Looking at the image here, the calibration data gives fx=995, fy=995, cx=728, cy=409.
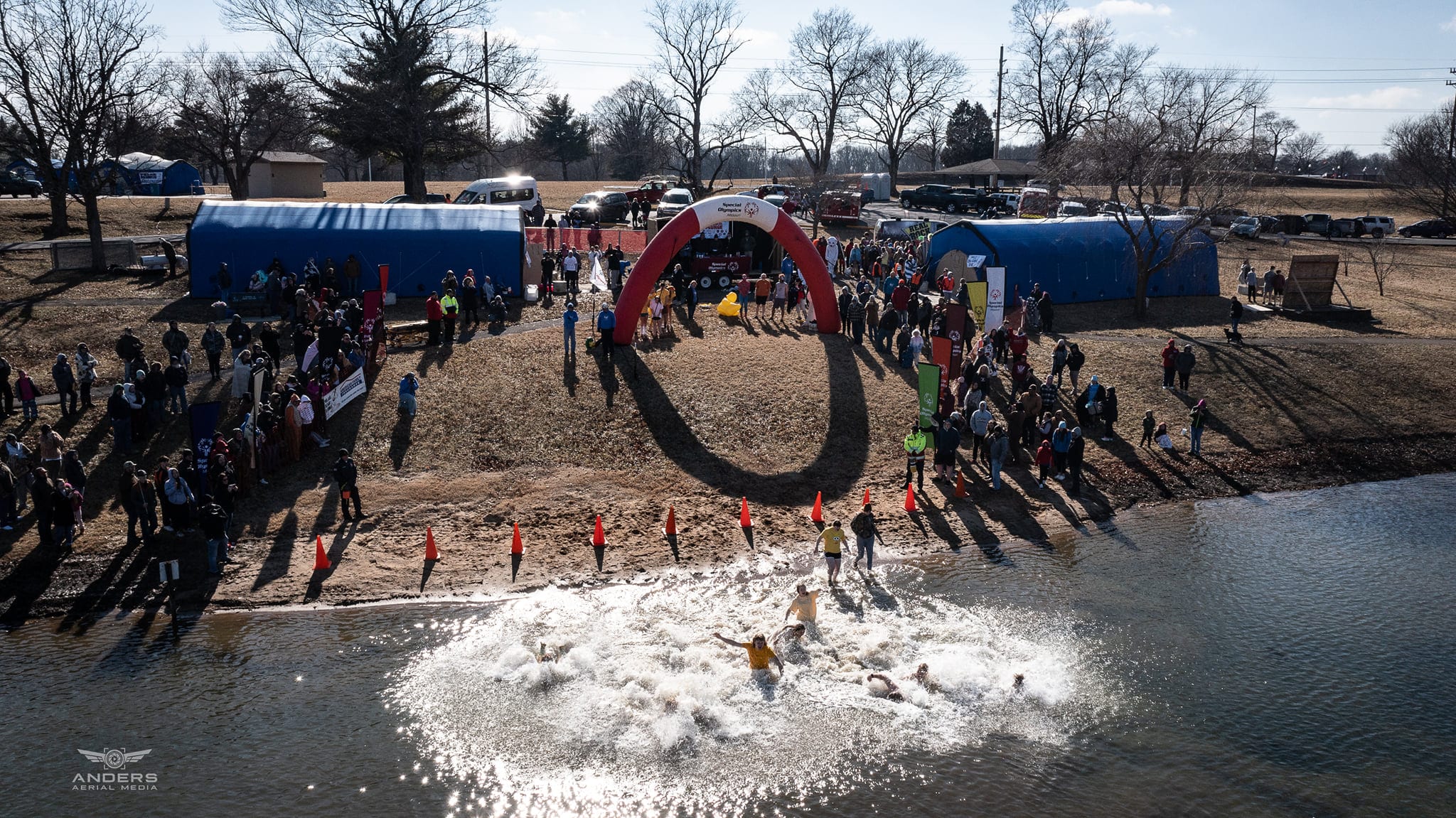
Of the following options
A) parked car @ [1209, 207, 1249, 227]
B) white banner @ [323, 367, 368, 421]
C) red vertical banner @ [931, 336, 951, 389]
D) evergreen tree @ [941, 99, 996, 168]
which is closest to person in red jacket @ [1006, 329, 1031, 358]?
red vertical banner @ [931, 336, 951, 389]

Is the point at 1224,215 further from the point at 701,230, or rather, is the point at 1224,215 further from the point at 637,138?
the point at 637,138

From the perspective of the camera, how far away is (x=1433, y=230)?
55.2 metres

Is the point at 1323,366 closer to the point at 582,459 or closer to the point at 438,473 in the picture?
the point at 582,459

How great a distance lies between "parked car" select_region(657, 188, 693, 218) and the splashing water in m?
29.9

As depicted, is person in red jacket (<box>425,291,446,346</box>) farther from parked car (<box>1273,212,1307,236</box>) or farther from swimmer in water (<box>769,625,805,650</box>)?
parked car (<box>1273,212,1307,236</box>)

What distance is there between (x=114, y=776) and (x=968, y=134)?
8695cm

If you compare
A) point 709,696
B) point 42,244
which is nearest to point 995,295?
point 709,696

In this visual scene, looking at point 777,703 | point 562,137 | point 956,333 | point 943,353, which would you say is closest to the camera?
point 777,703

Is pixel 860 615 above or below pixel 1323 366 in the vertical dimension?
below

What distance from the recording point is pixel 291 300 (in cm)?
2745

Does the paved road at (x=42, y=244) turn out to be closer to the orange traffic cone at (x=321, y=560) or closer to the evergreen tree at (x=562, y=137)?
Answer: the orange traffic cone at (x=321, y=560)

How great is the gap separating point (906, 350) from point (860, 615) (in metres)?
12.1

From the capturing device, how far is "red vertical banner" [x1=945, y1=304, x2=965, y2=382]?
79.6 ft

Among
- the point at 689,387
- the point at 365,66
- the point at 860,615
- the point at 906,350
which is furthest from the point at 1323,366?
the point at 365,66
